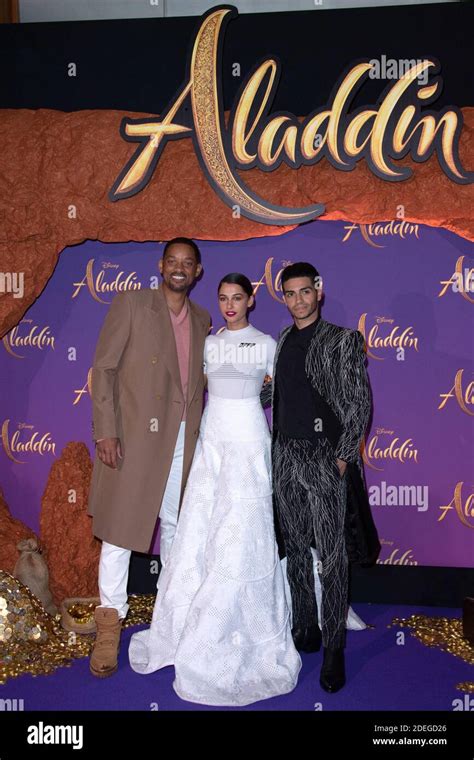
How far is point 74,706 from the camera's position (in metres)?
2.93

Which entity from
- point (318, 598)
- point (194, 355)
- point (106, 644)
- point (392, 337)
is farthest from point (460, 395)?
point (106, 644)

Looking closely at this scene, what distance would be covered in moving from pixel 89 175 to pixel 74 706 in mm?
3027

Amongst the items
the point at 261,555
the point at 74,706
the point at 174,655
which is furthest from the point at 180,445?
the point at 74,706

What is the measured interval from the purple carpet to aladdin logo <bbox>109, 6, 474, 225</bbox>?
101 inches

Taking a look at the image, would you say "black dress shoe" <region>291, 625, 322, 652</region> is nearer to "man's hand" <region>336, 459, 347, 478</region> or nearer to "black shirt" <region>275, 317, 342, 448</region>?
"man's hand" <region>336, 459, 347, 478</region>

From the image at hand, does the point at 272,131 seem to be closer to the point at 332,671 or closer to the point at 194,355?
the point at 194,355

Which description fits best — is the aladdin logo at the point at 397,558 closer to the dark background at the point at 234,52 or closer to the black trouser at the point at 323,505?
the black trouser at the point at 323,505

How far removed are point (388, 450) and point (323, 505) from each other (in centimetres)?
114

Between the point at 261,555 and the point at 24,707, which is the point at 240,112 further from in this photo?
the point at 24,707

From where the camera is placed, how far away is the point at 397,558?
4.17 metres

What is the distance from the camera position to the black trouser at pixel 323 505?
10.3 feet

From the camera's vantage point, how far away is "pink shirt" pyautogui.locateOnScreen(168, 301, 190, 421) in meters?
3.46

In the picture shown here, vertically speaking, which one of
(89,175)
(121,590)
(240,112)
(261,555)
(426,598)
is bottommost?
(426,598)

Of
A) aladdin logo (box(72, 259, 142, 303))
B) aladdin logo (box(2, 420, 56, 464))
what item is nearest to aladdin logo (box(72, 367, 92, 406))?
aladdin logo (box(2, 420, 56, 464))
